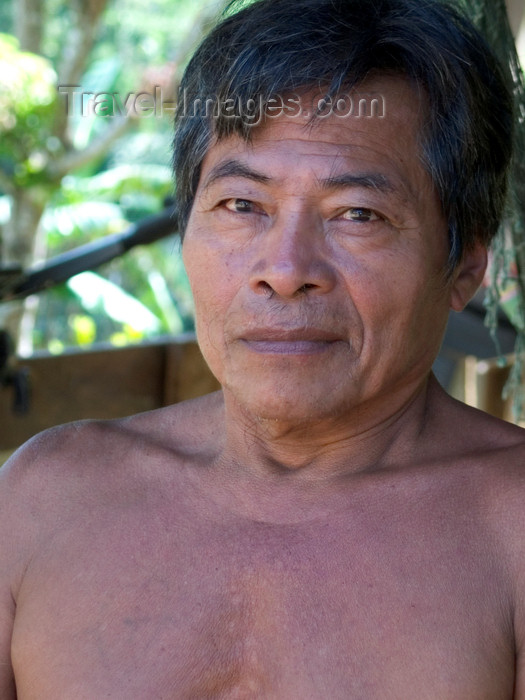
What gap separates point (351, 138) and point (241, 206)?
0.67 feet

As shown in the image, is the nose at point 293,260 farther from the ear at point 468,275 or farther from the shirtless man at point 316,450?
the ear at point 468,275

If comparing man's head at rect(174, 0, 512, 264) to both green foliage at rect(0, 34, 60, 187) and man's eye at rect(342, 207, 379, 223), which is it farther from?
green foliage at rect(0, 34, 60, 187)

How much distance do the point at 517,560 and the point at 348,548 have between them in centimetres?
25

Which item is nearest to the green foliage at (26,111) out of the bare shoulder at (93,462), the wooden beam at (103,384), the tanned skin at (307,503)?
the wooden beam at (103,384)

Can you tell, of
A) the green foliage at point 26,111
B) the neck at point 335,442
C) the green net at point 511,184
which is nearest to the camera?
the neck at point 335,442

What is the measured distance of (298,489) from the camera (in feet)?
5.01

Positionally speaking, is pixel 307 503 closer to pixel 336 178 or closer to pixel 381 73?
pixel 336 178

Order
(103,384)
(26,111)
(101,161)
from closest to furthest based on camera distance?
(103,384)
(26,111)
(101,161)

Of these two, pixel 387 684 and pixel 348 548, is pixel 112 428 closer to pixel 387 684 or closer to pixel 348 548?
pixel 348 548

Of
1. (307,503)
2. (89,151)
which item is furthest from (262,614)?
(89,151)

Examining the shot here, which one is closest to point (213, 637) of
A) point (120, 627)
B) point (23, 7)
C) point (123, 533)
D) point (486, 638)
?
point (120, 627)

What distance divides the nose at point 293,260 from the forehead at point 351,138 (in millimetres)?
79

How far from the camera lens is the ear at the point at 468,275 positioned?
161cm

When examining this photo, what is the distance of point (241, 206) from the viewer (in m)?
1.47
